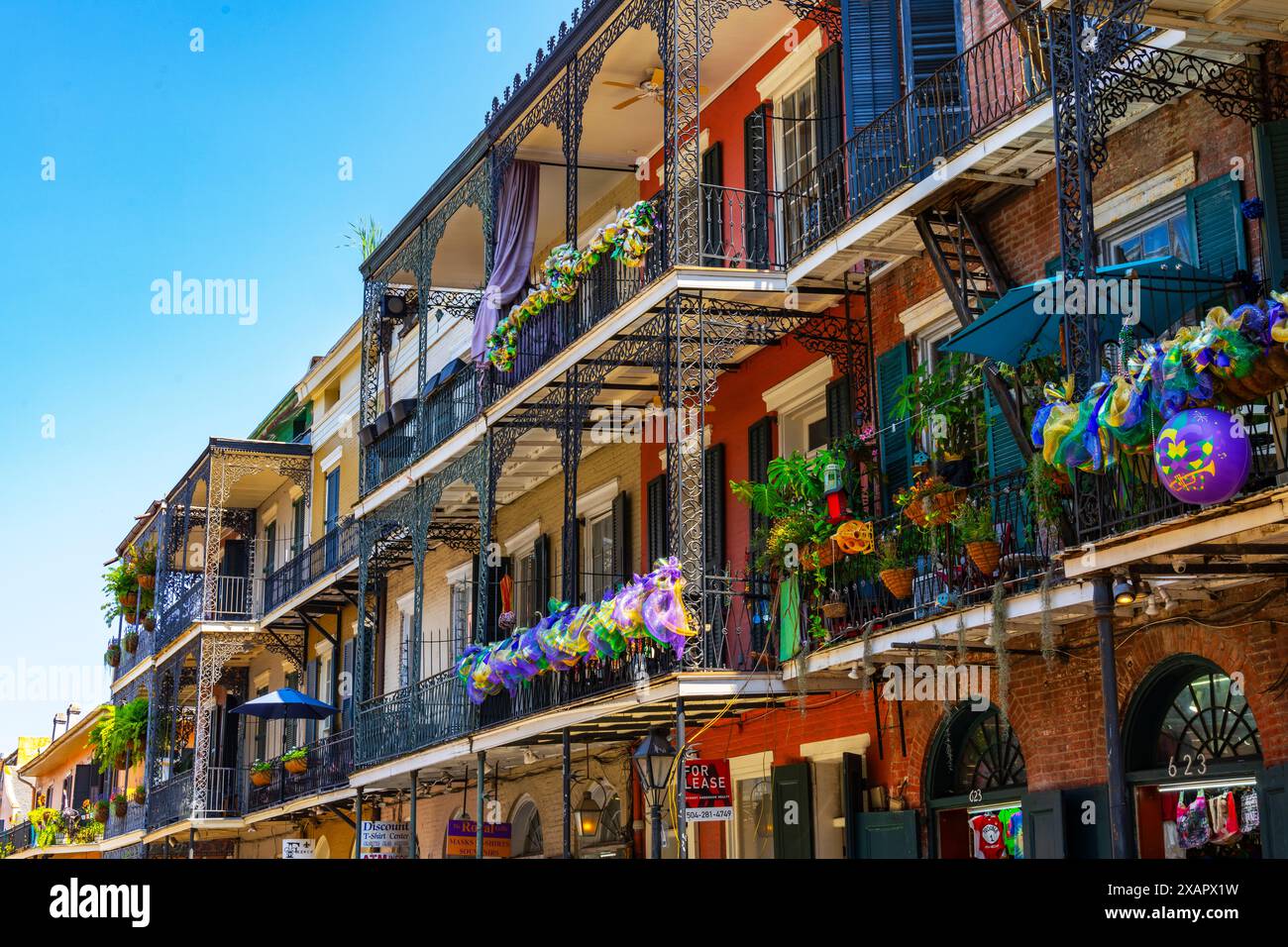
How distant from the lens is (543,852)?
19.2 meters

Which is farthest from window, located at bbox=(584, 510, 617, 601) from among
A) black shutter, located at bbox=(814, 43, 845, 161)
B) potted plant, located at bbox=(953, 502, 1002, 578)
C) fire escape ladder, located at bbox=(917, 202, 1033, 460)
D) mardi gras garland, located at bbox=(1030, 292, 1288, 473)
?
mardi gras garland, located at bbox=(1030, 292, 1288, 473)

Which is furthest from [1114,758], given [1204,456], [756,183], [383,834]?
[383,834]

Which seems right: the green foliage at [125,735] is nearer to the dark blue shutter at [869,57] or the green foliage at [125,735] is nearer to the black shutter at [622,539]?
the black shutter at [622,539]

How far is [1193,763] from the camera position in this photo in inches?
396

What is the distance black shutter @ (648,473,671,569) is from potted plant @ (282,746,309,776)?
10.2m

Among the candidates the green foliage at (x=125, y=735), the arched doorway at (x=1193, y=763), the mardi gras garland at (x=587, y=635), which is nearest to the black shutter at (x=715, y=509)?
the mardi gras garland at (x=587, y=635)

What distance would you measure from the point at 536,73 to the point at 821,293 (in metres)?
4.76

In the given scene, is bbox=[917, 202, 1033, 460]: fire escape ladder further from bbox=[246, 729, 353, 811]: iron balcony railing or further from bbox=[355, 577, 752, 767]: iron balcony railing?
bbox=[246, 729, 353, 811]: iron balcony railing

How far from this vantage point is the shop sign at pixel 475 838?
60.8 feet

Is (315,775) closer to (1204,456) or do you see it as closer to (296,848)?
(296,848)

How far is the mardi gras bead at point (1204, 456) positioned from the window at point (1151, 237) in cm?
291

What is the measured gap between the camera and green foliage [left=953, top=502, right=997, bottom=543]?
34.8 ft

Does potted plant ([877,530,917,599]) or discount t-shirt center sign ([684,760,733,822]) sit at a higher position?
potted plant ([877,530,917,599])

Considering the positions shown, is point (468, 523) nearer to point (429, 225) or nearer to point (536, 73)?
point (429, 225)
